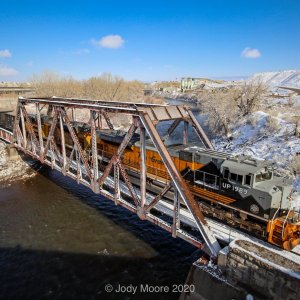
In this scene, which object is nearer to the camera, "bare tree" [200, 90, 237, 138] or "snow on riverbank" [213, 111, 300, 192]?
"snow on riverbank" [213, 111, 300, 192]

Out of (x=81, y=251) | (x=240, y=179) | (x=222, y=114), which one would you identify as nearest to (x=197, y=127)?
(x=240, y=179)

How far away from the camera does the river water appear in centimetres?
1358

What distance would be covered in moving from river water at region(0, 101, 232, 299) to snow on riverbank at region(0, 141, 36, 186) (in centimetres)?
548

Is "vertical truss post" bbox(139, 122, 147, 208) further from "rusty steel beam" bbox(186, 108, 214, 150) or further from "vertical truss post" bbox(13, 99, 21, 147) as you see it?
"vertical truss post" bbox(13, 99, 21, 147)

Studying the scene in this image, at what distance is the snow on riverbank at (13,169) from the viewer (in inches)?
1084

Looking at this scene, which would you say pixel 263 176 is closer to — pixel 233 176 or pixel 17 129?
pixel 233 176

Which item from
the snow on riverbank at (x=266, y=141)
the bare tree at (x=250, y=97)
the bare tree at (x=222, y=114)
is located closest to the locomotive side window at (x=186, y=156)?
the snow on riverbank at (x=266, y=141)

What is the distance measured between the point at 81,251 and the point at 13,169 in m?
18.2

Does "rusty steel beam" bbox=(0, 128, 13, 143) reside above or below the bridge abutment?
above

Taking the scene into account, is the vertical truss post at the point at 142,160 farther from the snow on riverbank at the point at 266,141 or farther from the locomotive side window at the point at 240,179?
the snow on riverbank at the point at 266,141

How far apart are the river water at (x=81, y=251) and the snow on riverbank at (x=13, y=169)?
5476 mm

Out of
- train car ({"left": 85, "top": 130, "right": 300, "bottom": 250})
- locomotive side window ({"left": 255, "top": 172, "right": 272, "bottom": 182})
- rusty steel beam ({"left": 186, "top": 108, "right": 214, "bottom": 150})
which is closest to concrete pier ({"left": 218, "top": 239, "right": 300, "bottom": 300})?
train car ({"left": 85, "top": 130, "right": 300, "bottom": 250})

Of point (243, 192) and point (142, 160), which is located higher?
point (142, 160)

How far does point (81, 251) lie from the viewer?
16.0 m
